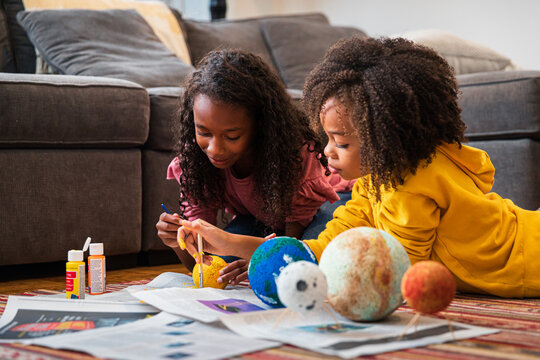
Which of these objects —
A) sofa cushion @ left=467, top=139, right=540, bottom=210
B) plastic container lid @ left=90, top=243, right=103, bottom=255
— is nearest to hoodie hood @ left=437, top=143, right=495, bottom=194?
plastic container lid @ left=90, top=243, right=103, bottom=255

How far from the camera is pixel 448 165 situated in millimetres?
1313

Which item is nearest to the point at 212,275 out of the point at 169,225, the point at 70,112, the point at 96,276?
the point at 169,225

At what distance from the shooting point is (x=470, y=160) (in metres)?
1.34

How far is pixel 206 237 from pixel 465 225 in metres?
0.51

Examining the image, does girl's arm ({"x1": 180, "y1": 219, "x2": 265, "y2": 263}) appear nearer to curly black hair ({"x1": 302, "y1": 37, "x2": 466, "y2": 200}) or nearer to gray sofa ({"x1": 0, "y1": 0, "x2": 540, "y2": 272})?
curly black hair ({"x1": 302, "y1": 37, "x2": 466, "y2": 200})

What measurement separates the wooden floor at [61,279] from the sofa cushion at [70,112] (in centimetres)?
36

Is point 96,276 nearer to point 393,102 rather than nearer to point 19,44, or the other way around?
point 393,102

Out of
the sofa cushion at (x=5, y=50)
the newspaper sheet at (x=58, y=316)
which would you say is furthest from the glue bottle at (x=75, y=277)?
the sofa cushion at (x=5, y=50)

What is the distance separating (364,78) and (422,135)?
0.16 metres

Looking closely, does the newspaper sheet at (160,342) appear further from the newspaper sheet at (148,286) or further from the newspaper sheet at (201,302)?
the newspaper sheet at (148,286)

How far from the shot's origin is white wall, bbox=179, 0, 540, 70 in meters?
3.49

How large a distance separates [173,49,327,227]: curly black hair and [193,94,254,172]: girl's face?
0.7 inches

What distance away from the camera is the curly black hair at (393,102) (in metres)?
1.23

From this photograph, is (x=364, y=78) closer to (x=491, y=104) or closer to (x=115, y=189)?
(x=115, y=189)
